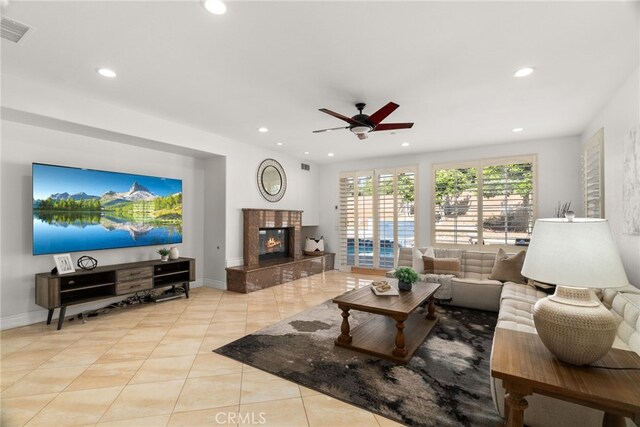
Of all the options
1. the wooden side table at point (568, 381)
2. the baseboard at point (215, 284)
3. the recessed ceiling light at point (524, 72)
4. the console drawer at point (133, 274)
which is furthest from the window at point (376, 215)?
the wooden side table at point (568, 381)

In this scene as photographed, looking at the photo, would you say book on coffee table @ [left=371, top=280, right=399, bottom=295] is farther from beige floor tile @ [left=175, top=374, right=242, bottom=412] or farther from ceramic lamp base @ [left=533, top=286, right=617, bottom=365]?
ceramic lamp base @ [left=533, top=286, right=617, bottom=365]

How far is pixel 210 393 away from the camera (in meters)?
2.21

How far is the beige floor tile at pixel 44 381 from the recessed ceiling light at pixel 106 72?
105 inches

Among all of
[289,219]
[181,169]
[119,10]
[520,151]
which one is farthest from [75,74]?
[520,151]

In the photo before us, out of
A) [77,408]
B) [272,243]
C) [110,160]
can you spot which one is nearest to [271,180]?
[272,243]

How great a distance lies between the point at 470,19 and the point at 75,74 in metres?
3.51

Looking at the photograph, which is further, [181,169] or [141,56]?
[181,169]

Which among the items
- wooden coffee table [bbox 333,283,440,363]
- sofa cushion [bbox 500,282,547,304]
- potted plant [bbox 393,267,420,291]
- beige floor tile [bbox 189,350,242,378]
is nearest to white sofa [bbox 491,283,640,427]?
sofa cushion [bbox 500,282,547,304]

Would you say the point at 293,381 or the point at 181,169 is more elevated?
Result: the point at 181,169

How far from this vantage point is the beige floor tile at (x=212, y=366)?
2502mm

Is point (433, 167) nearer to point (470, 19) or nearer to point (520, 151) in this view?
point (520, 151)

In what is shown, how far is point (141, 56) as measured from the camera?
2.59m

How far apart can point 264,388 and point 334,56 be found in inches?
108

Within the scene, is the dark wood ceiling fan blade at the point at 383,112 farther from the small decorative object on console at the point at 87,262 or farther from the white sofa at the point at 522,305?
the small decorative object on console at the point at 87,262
